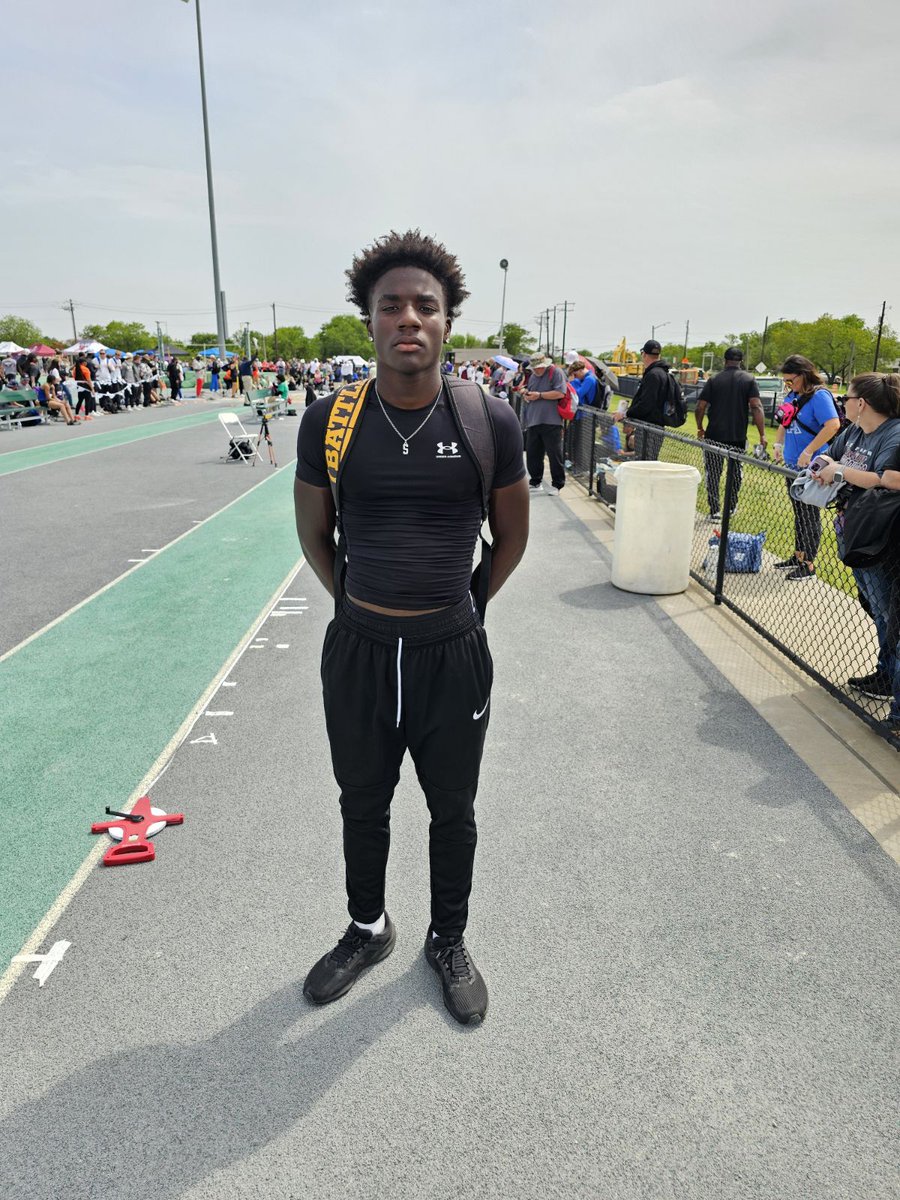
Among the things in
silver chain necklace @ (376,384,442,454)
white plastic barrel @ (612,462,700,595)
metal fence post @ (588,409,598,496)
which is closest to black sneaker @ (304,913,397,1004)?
silver chain necklace @ (376,384,442,454)

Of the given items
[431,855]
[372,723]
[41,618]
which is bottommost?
[41,618]

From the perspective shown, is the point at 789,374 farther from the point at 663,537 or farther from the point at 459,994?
the point at 459,994

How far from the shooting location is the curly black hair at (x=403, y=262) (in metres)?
2.43

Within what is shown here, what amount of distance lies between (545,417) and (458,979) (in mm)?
9709

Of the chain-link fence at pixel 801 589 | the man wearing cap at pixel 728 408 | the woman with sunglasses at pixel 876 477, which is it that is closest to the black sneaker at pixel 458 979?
the chain-link fence at pixel 801 589

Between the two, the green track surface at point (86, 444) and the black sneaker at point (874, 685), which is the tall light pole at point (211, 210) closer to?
the green track surface at point (86, 444)

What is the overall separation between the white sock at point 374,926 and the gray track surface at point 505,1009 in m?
0.12

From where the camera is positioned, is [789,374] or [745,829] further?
[789,374]

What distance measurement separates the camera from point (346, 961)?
276cm

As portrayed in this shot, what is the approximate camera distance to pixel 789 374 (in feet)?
24.2

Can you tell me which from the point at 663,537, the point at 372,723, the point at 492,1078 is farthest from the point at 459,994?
the point at 663,537

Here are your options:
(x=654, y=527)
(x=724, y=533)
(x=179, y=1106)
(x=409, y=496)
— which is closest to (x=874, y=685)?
(x=724, y=533)

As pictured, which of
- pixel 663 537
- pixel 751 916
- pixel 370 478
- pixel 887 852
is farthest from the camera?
pixel 663 537

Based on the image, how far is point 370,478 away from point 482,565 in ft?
1.83
